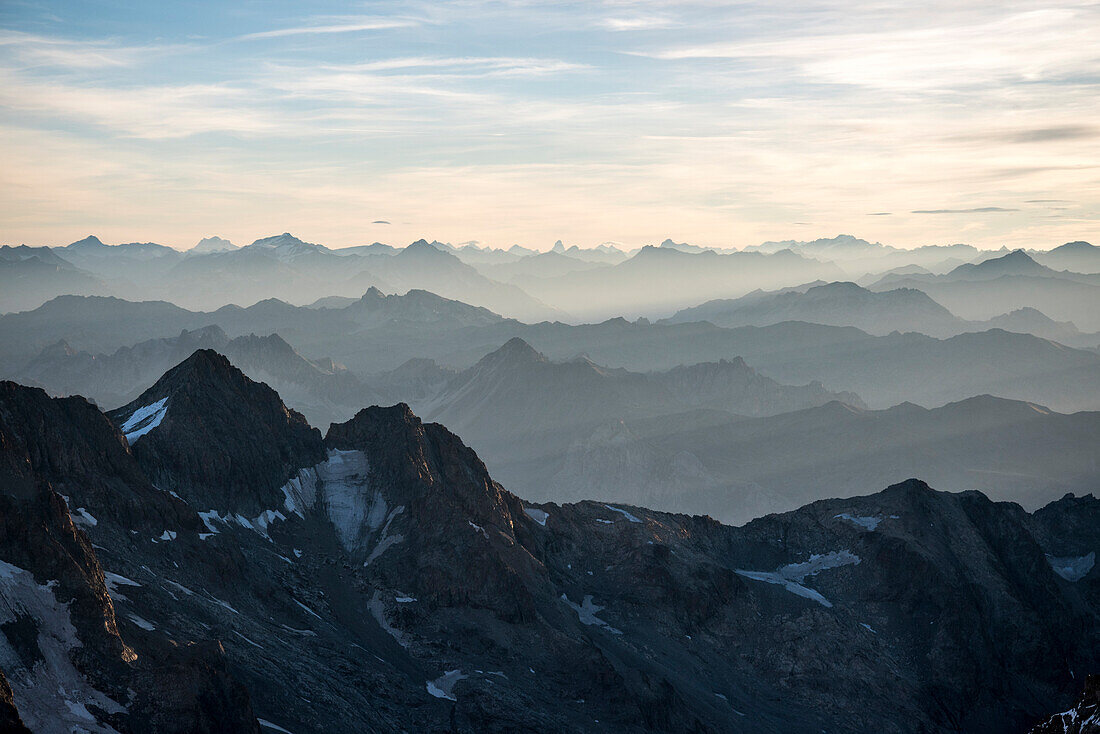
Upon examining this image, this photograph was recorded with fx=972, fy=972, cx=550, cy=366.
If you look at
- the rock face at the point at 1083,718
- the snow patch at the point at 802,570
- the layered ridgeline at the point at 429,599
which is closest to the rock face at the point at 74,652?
the layered ridgeline at the point at 429,599

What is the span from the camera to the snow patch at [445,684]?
431 ft

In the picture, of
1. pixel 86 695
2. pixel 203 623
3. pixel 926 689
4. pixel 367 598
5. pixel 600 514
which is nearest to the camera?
pixel 86 695

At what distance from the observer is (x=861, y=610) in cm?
18138

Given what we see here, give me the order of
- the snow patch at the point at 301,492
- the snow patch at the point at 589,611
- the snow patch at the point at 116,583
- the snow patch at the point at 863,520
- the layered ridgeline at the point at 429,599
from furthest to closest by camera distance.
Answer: the snow patch at the point at 863,520, the snow patch at the point at 301,492, the snow patch at the point at 589,611, the snow patch at the point at 116,583, the layered ridgeline at the point at 429,599

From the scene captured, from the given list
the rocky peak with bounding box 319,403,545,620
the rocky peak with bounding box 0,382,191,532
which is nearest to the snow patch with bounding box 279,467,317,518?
the rocky peak with bounding box 319,403,545,620

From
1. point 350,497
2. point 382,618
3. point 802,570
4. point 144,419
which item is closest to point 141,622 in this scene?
point 382,618

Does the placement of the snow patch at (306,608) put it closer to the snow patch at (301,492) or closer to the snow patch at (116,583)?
the snow patch at (301,492)

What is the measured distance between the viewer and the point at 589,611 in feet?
555

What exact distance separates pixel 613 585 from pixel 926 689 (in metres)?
56.2

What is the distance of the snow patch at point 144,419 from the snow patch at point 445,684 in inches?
2559

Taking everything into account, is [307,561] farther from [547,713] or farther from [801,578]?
[801,578]

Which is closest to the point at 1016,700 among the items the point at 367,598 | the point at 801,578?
the point at 801,578

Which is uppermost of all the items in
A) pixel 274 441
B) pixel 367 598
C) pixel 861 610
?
pixel 274 441

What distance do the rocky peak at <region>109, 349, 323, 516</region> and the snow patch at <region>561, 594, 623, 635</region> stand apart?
53407 mm
